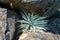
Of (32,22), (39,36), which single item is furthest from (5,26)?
(32,22)

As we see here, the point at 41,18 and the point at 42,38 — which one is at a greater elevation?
the point at 41,18

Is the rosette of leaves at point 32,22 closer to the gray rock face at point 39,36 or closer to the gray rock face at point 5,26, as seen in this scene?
the gray rock face at point 39,36

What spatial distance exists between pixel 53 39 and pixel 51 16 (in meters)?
0.91

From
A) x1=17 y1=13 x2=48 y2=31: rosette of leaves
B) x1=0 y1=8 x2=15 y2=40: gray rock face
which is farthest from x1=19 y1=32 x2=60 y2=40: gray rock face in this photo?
x1=0 y1=8 x2=15 y2=40: gray rock face

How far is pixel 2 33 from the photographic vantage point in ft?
8.98

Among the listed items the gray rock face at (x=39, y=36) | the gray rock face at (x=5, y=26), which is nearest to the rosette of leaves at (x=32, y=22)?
the gray rock face at (x=39, y=36)

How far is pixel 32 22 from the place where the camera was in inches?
146

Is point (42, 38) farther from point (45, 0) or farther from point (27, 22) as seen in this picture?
point (45, 0)

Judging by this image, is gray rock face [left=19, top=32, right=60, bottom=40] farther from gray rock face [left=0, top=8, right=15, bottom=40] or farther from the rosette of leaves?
gray rock face [left=0, top=8, right=15, bottom=40]

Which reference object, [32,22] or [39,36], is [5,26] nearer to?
[39,36]

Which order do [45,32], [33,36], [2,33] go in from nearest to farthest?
[2,33] < [33,36] < [45,32]

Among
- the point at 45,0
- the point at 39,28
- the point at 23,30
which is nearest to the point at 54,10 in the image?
the point at 45,0

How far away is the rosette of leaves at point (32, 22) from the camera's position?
3.67 m

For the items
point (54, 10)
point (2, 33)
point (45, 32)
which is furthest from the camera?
point (54, 10)
